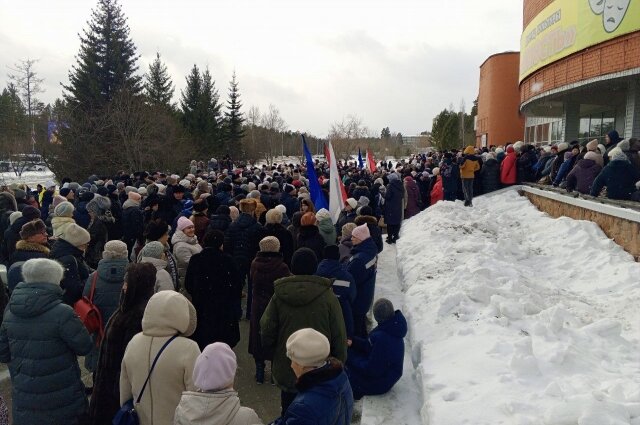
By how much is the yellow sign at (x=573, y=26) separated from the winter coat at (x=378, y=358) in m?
13.6

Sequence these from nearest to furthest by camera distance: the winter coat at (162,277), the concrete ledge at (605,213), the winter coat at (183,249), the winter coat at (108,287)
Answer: the winter coat at (108,287), the winter coat at (162,277), the winter coat at (183,249), the concrete ledge at (605,213)

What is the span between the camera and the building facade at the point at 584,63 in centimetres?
1423

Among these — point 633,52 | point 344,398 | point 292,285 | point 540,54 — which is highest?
point 540,54

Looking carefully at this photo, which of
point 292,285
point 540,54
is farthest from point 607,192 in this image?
point 540,54

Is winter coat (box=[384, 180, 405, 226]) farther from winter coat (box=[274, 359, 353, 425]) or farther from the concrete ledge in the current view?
winter coat (box=[274, 359, 353, 425])

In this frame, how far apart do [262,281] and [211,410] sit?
10.00 feet

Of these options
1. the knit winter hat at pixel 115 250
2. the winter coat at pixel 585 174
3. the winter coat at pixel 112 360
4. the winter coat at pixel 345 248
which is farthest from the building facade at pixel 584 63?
the winter coat at pixel 112 360

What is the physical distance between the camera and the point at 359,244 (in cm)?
617

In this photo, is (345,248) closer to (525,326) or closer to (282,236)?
(282,236)

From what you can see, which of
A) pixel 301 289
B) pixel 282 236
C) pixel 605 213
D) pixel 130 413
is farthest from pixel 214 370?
pixel 605 213

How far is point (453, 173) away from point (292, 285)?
494 inches

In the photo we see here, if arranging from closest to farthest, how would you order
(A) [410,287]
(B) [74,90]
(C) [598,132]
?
(A) [410,287], (C) [598,132], (B) [74,90]

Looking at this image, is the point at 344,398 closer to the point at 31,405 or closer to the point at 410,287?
the point at 31,405

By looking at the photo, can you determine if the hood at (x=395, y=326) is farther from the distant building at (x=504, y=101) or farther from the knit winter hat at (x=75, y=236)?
the distant building at (x=504, y=101)
